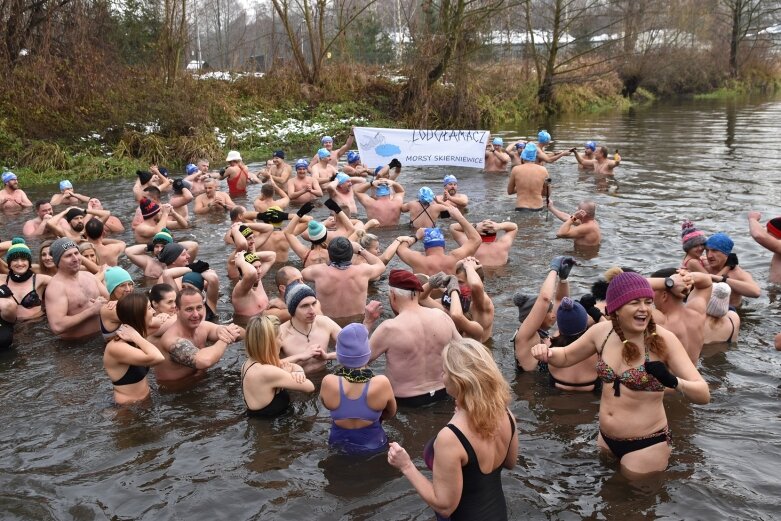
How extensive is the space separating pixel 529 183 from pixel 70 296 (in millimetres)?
8262

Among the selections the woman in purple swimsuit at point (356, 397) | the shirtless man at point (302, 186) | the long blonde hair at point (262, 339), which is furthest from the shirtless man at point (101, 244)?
the woman in purple swimsuit at point (356, 397)

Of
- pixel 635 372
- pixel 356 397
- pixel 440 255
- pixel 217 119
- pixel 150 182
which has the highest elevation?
pixel 217 119

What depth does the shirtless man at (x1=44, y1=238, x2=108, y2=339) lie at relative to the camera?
22.9 feet

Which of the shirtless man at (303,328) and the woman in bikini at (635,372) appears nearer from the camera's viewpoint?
the woman in bikini at (635,372)

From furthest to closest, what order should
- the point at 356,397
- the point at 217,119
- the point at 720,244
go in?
the point at 217,119 → the point at 720,244 → the point at 356,397

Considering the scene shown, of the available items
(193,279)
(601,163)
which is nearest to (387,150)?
(601,163)

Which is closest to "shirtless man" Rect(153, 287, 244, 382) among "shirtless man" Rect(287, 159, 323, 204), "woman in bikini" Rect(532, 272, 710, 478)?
"woman in bikini" Rect(532, 272, 710, 478)

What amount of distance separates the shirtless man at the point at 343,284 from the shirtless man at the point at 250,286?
612mm

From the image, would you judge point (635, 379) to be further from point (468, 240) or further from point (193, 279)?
point (193, 279)

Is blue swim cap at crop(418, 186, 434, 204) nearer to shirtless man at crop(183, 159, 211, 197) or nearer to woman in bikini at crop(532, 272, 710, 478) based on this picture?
Answer: shirtless man at crop(183, 159, 211, 197)

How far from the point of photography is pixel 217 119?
893 inches

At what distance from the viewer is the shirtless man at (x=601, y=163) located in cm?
1619

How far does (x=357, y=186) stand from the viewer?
1237cm

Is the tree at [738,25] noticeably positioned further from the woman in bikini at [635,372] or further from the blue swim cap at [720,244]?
the woman in bikini at [635,372]
